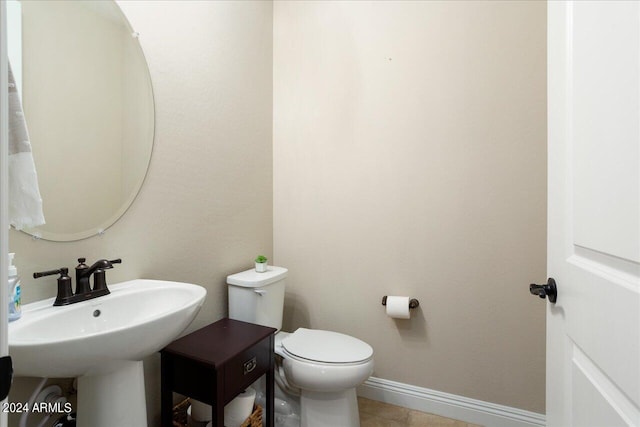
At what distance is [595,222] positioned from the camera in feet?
2.25

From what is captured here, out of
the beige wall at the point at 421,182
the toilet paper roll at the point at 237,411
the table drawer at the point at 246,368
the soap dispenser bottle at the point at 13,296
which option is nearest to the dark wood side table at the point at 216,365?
the table drawer at the point at 246,368

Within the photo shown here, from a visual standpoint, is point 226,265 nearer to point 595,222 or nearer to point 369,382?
point 369,382

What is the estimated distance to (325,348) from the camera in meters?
1.62

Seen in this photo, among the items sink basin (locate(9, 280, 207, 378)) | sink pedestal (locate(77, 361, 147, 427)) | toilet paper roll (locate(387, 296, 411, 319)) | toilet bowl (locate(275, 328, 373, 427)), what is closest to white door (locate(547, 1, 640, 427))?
toilet bowl (locate(275, 328, 373, 427))

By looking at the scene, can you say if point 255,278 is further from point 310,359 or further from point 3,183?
point 3,183

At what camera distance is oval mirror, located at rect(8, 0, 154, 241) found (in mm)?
1060

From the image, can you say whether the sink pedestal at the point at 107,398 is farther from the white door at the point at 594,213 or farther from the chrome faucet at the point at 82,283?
the white door at the point at 594,213

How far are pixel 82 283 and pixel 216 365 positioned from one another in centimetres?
51

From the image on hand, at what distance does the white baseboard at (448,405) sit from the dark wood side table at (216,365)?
759 mm

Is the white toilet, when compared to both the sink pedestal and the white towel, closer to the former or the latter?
the sink pedestal

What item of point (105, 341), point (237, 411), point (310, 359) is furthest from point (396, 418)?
point (105, 341)

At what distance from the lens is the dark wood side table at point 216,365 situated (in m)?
1.17

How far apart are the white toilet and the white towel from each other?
98 cm

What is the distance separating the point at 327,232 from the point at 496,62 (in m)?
1.29
